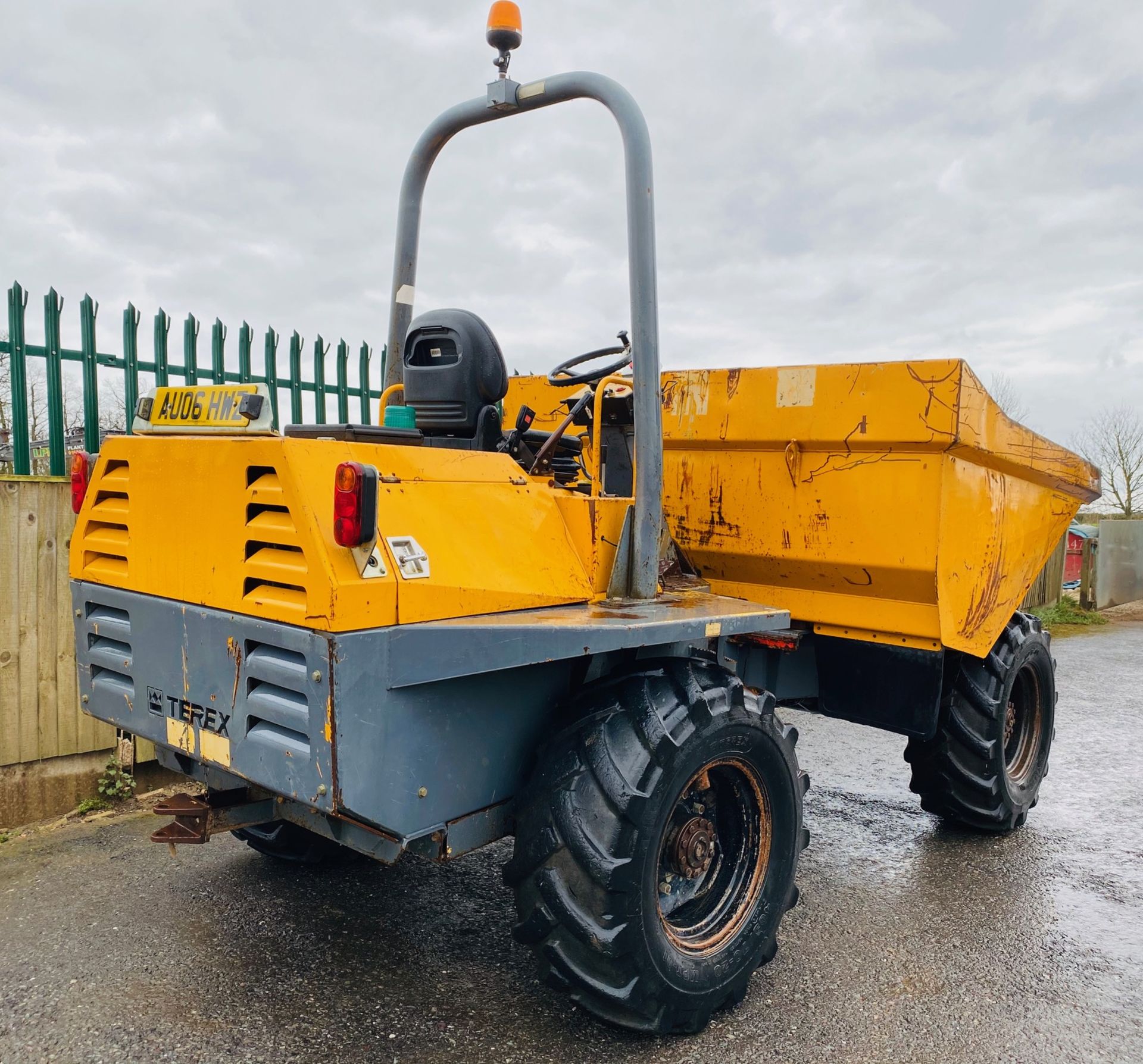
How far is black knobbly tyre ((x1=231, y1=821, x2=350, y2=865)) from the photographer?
3.70 meters

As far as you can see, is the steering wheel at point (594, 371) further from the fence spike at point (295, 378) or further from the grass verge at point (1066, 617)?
the grass verge at point (1066, 617)

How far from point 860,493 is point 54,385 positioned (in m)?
3.69

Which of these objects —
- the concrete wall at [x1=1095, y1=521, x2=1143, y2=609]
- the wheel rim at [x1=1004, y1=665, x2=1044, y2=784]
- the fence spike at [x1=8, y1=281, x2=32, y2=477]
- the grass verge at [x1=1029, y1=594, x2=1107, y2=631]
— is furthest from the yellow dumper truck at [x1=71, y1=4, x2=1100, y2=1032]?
the concrete wall at [x1=1095, y1=521, x2=1143, y2=609]

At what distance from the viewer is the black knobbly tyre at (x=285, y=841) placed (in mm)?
3695

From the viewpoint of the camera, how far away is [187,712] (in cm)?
264

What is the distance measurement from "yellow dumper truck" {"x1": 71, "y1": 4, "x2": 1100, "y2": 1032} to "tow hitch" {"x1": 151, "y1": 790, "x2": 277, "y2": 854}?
1 centimetres

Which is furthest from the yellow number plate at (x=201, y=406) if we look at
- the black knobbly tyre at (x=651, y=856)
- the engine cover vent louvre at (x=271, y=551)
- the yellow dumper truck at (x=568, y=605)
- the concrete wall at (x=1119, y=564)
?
the concrete wall at (x=1119, y=564)

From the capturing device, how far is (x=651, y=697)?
8.86ft

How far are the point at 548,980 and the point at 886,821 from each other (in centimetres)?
252

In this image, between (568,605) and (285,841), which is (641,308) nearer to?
(568,605)

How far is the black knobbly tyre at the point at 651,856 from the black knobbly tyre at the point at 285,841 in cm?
139

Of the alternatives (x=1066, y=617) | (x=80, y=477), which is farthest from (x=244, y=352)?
(x=1066, y=617)

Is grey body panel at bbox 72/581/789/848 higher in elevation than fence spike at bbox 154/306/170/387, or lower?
lower

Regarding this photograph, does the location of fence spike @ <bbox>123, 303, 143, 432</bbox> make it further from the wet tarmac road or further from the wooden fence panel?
the wet tarmac road
